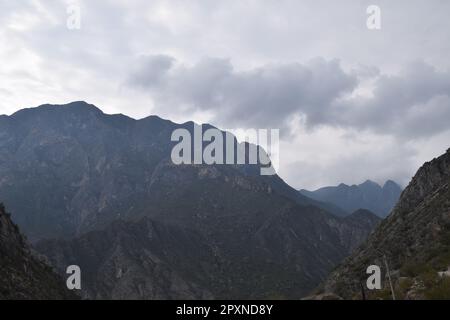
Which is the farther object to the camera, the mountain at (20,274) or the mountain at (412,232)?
the mountain at (412,232)

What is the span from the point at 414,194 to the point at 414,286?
349 ft

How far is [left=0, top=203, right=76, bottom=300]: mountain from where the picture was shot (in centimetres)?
6925

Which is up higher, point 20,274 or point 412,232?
point 412,232

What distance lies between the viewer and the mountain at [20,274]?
69.2m

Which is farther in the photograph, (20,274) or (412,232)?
(412,232)

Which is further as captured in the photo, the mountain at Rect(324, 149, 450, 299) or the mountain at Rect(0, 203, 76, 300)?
the mountain at Rect(324, 149, 450, 299)

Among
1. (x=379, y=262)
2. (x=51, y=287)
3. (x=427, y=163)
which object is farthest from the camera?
(x=427, y=163)

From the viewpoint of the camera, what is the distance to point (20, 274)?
7781 cm

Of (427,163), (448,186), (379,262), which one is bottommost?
(379,262)

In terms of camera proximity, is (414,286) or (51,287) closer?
(414,286)

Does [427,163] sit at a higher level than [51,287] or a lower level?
higher
